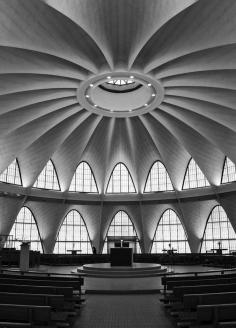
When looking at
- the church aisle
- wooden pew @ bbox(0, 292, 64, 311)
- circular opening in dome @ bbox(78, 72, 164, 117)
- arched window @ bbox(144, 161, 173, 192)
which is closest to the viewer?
wooden pew @ bbox(0, 292, 64, 311)

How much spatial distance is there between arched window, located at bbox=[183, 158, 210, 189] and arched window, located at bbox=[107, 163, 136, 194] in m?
6.15

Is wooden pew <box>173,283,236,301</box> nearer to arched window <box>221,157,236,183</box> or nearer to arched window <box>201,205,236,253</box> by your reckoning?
arched window <box>221,157,236,183</box>

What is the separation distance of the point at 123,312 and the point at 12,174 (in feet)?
79.4

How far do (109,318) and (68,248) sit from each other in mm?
28311

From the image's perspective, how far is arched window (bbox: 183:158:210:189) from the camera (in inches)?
1391

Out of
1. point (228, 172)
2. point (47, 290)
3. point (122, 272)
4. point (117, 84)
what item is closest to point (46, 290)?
point (47, 290)

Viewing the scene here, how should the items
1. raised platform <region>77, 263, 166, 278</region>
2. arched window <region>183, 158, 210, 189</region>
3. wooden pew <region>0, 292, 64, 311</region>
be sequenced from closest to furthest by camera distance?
1. wooden pew <region>0, 292, 64, 311</region>
2. raised platform <region>77, 263, 166, 278</region>
3. arched window <region>183, 158, 210, 189</region>

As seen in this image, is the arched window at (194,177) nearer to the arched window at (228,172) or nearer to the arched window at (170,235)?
the arched window at (228,172)

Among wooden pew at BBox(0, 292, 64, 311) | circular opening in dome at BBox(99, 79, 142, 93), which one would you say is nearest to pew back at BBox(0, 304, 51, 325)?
wooden pew at BBox(0, 292, 64, 311)

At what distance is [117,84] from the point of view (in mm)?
26141

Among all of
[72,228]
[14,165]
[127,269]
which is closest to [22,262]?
[127,269]

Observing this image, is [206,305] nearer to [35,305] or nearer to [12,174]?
[35,305]

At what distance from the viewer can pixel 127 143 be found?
34.8 metres

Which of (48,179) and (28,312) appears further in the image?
(48,179)
